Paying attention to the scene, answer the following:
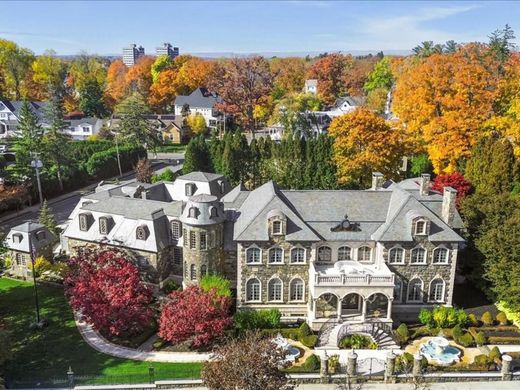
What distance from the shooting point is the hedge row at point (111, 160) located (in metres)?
78.9

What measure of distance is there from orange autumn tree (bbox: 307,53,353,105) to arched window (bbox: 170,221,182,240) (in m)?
93.2

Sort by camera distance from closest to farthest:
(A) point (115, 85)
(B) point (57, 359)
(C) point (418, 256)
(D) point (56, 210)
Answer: (B) point (57, 359) → (C) point (418, 256) → (D) point (56, 210) → (A) point (115, 85)

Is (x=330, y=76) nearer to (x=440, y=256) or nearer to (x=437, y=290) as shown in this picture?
(x=440, y=256)

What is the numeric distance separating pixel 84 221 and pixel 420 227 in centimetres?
2927

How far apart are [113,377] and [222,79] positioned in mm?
85863

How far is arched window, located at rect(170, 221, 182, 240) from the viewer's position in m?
43.0

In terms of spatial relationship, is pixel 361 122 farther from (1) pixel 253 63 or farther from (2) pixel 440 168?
(1) pixel 253 63

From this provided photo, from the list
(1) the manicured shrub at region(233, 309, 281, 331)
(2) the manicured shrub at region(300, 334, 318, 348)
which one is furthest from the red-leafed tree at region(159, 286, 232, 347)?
(2) the manicured shrub at region(300, 334, 318, 348)

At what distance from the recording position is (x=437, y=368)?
31.8 metres

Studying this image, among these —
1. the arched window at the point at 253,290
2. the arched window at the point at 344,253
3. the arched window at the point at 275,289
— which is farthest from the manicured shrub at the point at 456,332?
the arched window at the point at 253,290

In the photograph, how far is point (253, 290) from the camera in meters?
38.7

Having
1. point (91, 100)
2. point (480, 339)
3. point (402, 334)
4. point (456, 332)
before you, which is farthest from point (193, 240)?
point (91, 100)

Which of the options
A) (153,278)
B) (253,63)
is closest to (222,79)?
(253,63)

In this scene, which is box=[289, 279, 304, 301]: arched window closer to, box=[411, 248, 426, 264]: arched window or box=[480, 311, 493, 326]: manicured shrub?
box=[411, 248, 426, 264]: arched window
